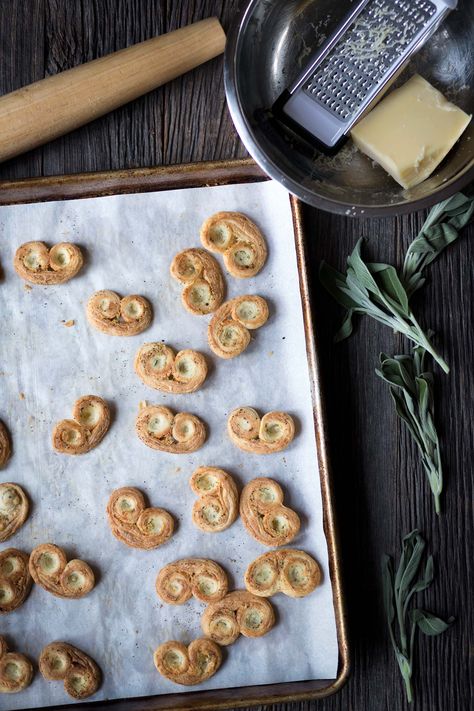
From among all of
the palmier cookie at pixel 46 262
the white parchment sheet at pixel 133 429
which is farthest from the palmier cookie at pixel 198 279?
the palmier cookie at pixel 46 262

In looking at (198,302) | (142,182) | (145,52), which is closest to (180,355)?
(198,302)

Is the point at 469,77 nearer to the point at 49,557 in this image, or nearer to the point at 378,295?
the point at 378,295

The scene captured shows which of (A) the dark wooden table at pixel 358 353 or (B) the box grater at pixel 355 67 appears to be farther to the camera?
(A) the dark wooden table at pixel 358 353

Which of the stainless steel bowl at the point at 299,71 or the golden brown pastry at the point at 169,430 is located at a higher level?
the stainless steel bowl at the point at 299,71

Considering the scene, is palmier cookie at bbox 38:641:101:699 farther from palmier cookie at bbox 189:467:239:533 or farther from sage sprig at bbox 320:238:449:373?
sage sprig at bbox 320:238:449:373

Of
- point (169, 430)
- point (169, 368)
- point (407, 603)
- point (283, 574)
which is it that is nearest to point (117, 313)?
point (169, 368)

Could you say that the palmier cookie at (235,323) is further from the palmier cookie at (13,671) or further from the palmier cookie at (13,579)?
the palmier cookie at (13,671)

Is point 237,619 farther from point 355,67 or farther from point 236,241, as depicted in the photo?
point 355,67
